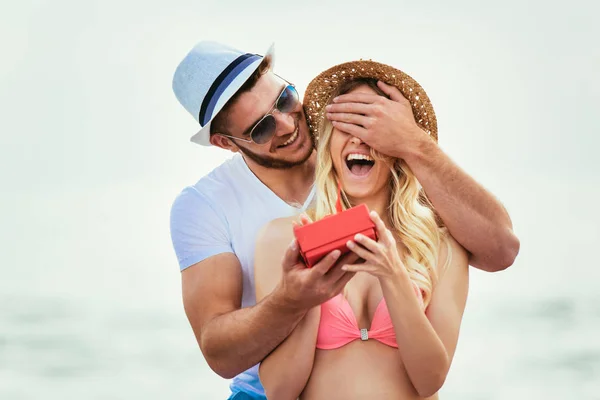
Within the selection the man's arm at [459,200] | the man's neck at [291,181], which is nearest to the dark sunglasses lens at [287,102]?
the man's neck at [291,181]

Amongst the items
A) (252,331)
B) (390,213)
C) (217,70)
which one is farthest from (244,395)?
(217,70)

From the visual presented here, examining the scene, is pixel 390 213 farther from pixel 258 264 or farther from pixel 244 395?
pixel 244 395

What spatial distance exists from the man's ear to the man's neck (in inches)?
5.8

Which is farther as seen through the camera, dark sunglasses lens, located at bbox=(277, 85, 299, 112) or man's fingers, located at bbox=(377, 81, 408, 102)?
dark sunglasses lens, located at bbox=(277, 85, 299, 112)

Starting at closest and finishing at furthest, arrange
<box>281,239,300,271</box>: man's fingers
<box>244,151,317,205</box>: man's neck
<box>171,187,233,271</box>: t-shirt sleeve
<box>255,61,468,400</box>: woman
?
<box>281,239,300,271</box>: man's fingers, <box>255,61,468,400</box>: woman, <box>171,187,233,271</box>: t-shirt sleeve, <box>244,151,317,205</box>: man's neck

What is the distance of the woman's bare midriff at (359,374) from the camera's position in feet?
11.0

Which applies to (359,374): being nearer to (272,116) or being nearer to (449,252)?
(449,252)

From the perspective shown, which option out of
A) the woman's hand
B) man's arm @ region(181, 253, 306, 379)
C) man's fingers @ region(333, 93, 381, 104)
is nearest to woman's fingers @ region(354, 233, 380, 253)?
the woman's hand

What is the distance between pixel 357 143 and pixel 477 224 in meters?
0.52

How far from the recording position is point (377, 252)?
2898mm

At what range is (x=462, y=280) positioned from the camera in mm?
3514

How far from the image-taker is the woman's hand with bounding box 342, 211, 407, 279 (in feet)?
9.35

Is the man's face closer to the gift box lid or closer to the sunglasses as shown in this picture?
the sunglasses

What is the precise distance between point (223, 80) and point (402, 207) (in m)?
1.00
